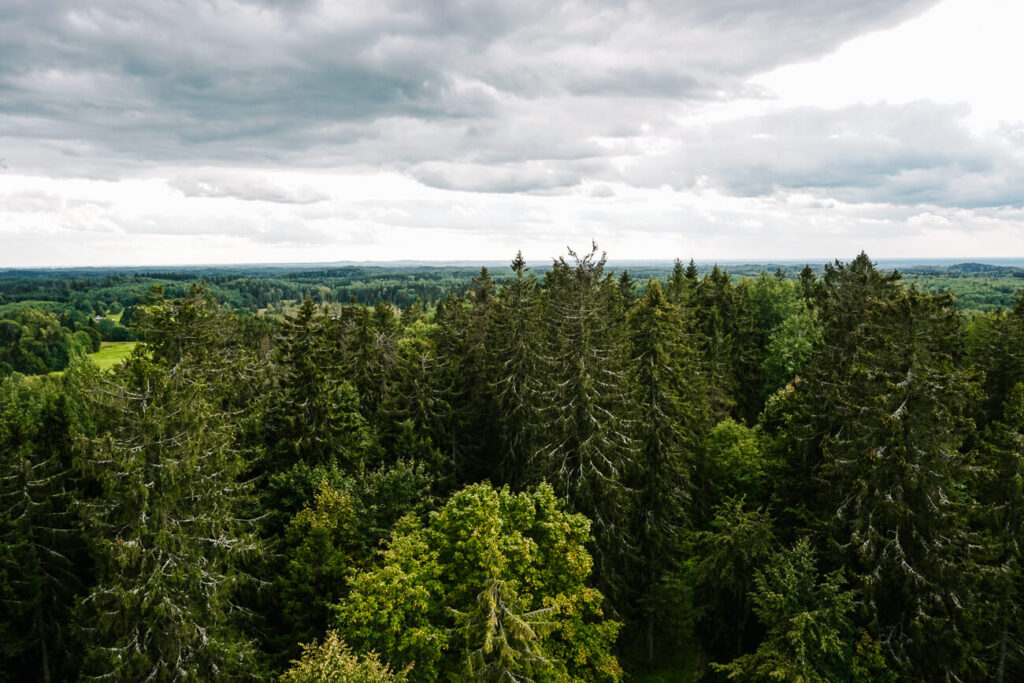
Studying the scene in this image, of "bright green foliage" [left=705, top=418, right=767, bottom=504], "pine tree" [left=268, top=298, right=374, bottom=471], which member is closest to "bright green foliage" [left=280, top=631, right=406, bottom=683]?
"pine tree" [left=268, top=298, right=374, bottom=471]

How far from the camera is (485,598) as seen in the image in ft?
55.9

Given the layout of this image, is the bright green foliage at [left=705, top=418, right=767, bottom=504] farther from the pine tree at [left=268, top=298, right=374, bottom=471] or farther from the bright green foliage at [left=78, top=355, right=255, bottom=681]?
the bright green foliage at [left=78, top=355, right=255, bottom=681]

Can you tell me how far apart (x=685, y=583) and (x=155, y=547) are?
841 inches

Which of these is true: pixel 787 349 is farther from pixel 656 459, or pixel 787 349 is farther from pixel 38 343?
pixel 38 343

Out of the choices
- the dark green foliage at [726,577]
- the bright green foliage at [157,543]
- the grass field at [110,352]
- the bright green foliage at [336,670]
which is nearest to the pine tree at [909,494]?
the dark green foliage at [726,577]

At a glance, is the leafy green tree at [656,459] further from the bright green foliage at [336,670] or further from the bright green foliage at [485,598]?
the bright green foliage at [336,670]

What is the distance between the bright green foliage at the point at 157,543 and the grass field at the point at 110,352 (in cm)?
10751

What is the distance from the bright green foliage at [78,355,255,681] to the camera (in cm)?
1770

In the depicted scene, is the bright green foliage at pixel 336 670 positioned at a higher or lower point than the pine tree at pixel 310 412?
lower

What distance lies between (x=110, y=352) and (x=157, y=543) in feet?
444

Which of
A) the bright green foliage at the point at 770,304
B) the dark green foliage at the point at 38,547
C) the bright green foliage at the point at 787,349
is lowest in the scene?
the dark green foliage at the point at 38,547

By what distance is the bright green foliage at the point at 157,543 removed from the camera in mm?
17703

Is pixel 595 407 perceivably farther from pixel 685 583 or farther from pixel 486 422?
pixel 486 422

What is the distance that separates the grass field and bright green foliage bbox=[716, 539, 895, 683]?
12182 cm
